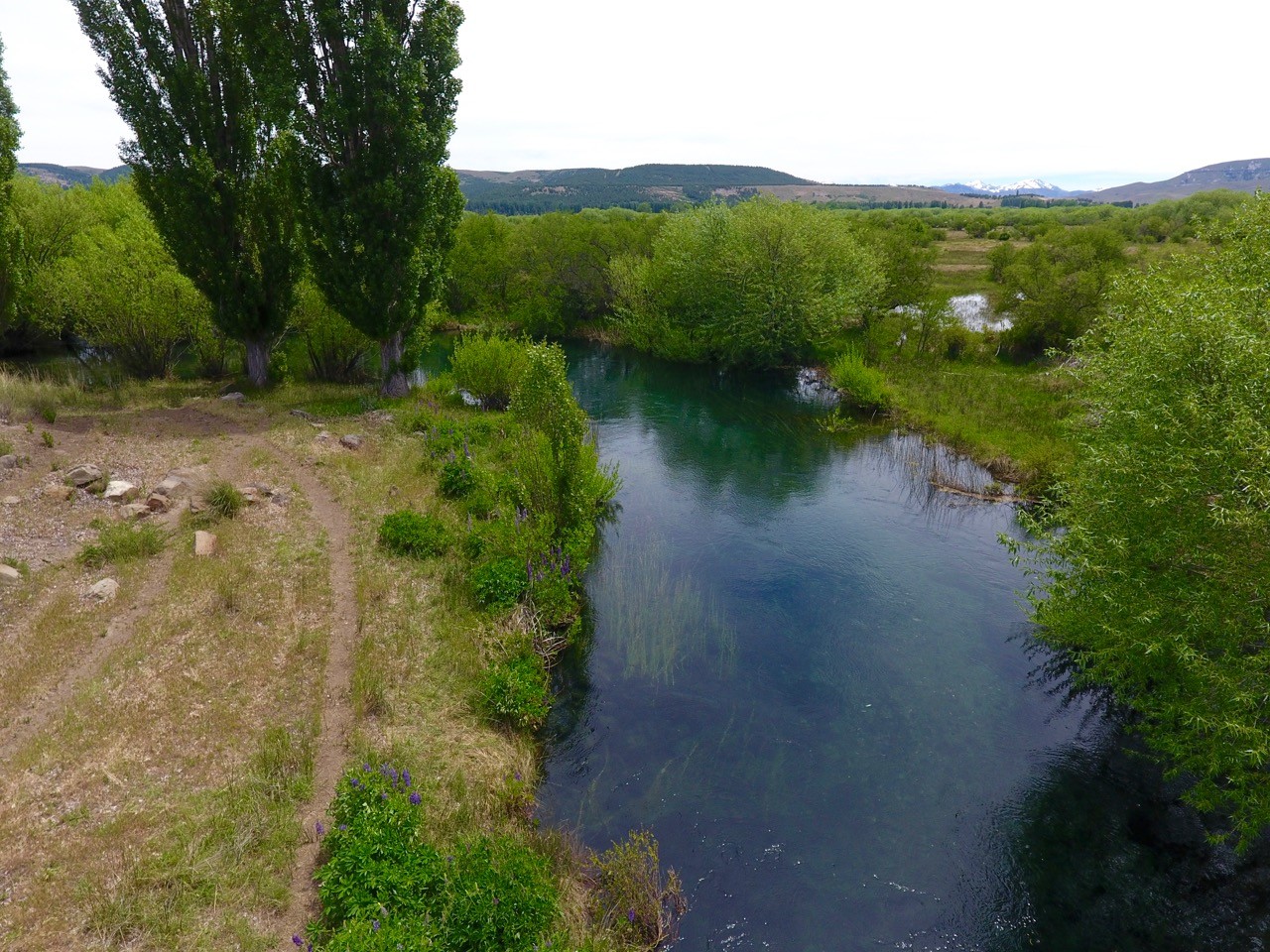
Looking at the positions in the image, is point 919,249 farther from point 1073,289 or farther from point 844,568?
point 844,568

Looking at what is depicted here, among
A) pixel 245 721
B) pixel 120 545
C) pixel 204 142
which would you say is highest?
pixel 204 142

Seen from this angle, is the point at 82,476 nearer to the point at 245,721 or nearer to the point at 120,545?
the point at 120,545

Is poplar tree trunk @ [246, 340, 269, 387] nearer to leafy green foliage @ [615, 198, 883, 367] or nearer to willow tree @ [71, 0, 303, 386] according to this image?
willow tree @ [71, 0, 303, 386]

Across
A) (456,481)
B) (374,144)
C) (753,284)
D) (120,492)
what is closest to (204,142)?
(374,144)

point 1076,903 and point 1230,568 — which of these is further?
point 1076,903

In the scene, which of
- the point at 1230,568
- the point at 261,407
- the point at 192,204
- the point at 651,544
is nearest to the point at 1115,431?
the point at 1230,568

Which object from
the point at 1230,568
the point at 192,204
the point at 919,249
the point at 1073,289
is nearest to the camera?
the point at 1230,568

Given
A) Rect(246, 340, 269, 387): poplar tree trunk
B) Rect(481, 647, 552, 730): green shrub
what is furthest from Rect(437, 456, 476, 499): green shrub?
Rect(246, 340, 269, 387): poplar tree trunk
